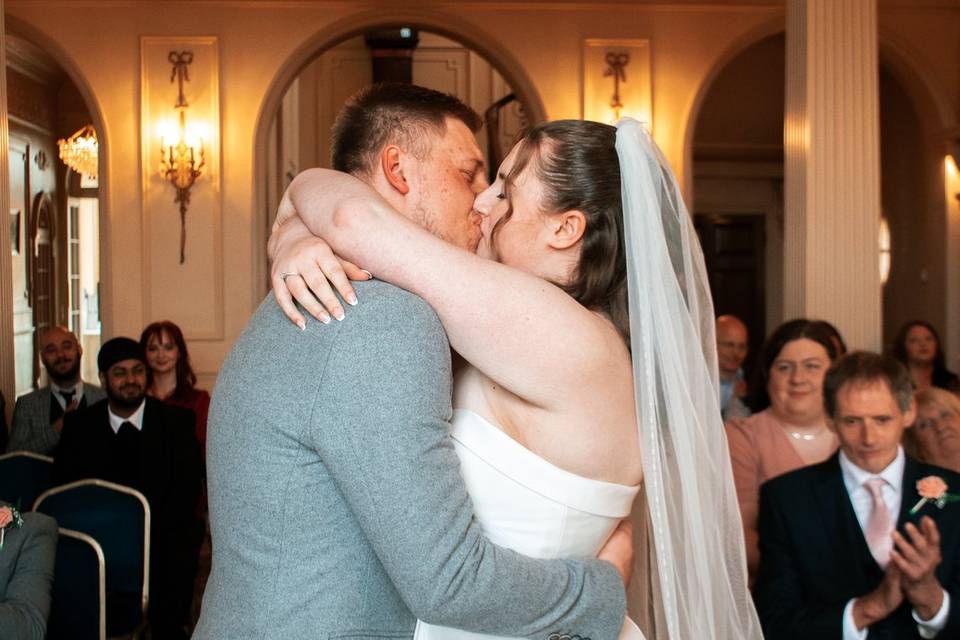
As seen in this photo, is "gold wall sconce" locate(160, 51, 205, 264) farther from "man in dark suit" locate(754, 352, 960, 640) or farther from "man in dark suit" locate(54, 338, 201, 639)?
"man in dark suit" locate(754, 352, 960, 640)

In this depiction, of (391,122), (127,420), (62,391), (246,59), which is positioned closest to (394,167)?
(391,122)

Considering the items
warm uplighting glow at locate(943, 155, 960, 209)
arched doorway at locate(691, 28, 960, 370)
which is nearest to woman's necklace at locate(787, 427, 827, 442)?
warm uplighting glow at locate(943, 155, 960, 209)

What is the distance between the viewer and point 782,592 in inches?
108

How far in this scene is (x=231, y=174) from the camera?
8102 mm

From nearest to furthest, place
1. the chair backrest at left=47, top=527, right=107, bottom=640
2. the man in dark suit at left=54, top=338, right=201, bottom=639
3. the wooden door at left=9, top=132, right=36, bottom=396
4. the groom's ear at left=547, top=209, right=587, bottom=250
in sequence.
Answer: the groom's ear at left=547, top=209, right=587, bottom=250 < the chair backrest at left=47, top=527, right=107, bottom=640 < the man in dark suit at left=54, top=338, right=201, bottom=639 < the wooden door at left=9, top=132, right=36, bottom=396

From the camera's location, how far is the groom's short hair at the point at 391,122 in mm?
1681

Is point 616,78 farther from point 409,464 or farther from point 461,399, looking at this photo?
Result: point 409,464

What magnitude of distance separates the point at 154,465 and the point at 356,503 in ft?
12.9

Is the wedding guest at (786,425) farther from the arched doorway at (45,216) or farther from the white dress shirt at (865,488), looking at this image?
the arched doorway at (45,216)

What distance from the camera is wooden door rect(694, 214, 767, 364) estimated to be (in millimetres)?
11641

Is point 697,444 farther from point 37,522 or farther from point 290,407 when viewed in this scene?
point 37,522

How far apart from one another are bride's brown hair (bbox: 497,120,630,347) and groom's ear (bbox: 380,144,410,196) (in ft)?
0.53

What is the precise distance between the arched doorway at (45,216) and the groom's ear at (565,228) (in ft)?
29.8

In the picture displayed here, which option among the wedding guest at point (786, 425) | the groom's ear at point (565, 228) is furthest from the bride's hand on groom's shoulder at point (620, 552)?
the wedding guest at point (786, 425)
